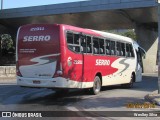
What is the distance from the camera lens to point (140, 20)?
45.6 m

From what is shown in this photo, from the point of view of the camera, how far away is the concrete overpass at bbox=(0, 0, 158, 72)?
39938 mm

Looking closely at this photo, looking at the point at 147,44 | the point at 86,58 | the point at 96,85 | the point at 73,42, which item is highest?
the point at 147,44

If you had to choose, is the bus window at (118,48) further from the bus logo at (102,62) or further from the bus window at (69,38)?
the bus window at (69,38)

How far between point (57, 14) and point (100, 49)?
89.7 feet

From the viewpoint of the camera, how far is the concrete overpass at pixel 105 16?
39938mm

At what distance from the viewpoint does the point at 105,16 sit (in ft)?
148

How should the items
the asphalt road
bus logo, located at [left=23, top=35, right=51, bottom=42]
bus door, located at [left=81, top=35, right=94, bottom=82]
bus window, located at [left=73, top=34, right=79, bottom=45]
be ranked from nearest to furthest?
the asphalt road → bus logo, located at [left=23, top=35, right=51, bottom=42] → bus window, located at [left=73, top=34, right=79, bottom=45] → bus door, located at [left=81, top=35, right=94, bottom=82]

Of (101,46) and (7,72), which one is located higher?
(101,46)

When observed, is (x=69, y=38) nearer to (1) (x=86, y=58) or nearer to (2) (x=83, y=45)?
(2) (x=83, y=45)

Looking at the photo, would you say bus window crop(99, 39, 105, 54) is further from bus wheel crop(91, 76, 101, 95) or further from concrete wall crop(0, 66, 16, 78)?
concrete wall crop(0, 66, 16, 78)

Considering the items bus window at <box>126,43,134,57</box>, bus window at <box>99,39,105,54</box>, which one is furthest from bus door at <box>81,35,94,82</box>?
bus window at <box>126,43,134,57</box>

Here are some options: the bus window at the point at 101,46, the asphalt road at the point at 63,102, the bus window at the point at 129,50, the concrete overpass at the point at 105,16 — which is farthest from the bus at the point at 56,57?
the concrete overpass at the point at 105,16

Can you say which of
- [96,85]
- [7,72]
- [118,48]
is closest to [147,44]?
[7,72]

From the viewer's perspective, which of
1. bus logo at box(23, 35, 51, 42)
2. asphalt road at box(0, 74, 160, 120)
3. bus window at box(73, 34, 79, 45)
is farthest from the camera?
bus window at box(73, 34, 79, 45)
